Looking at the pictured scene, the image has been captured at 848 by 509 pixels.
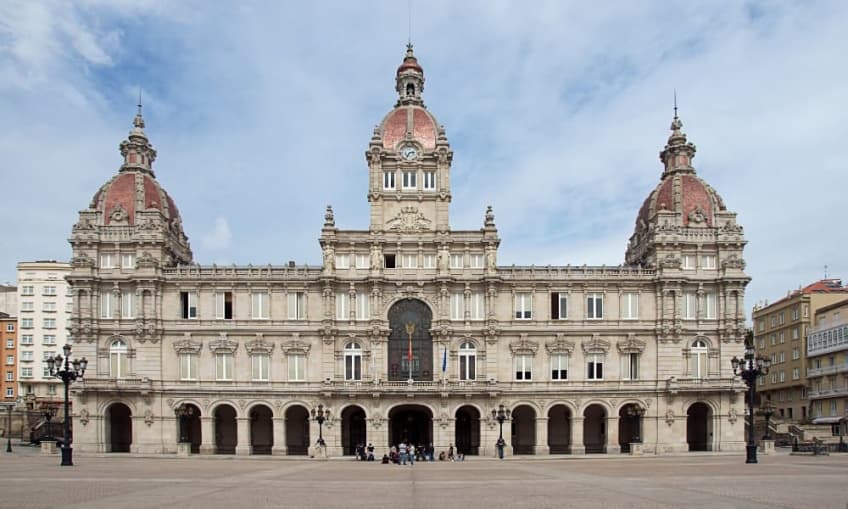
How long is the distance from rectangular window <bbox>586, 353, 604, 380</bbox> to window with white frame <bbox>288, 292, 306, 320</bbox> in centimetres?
2676

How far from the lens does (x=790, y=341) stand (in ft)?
336

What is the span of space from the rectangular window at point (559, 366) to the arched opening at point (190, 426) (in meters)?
33.2

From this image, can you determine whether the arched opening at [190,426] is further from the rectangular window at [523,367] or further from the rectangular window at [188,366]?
the rectangular window at [523,367]

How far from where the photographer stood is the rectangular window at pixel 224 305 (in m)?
72.6

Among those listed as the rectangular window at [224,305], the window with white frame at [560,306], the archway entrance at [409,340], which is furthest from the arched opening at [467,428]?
the rectangular window at [224,305]

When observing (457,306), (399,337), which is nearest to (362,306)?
(399,337)

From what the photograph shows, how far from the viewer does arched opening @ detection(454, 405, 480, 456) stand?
7438cm

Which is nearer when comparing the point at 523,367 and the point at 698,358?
the point at 523,367

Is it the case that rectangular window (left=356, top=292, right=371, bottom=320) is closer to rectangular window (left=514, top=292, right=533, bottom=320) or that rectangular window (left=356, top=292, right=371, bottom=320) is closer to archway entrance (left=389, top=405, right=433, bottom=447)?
archway entrance (left=389, top=405, right=433, bottom=447)

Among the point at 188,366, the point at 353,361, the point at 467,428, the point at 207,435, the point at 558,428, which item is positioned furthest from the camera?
the point at 558,428

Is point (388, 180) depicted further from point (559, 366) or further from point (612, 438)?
point (612, 438)

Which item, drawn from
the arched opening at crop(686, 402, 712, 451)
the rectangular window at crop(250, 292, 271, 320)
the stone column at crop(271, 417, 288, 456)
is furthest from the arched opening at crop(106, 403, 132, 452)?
the arched opening at crop(686, 402, 712, 451)

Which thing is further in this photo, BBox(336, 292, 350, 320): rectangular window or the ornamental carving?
the ornamental carving

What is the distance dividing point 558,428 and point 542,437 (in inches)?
179
